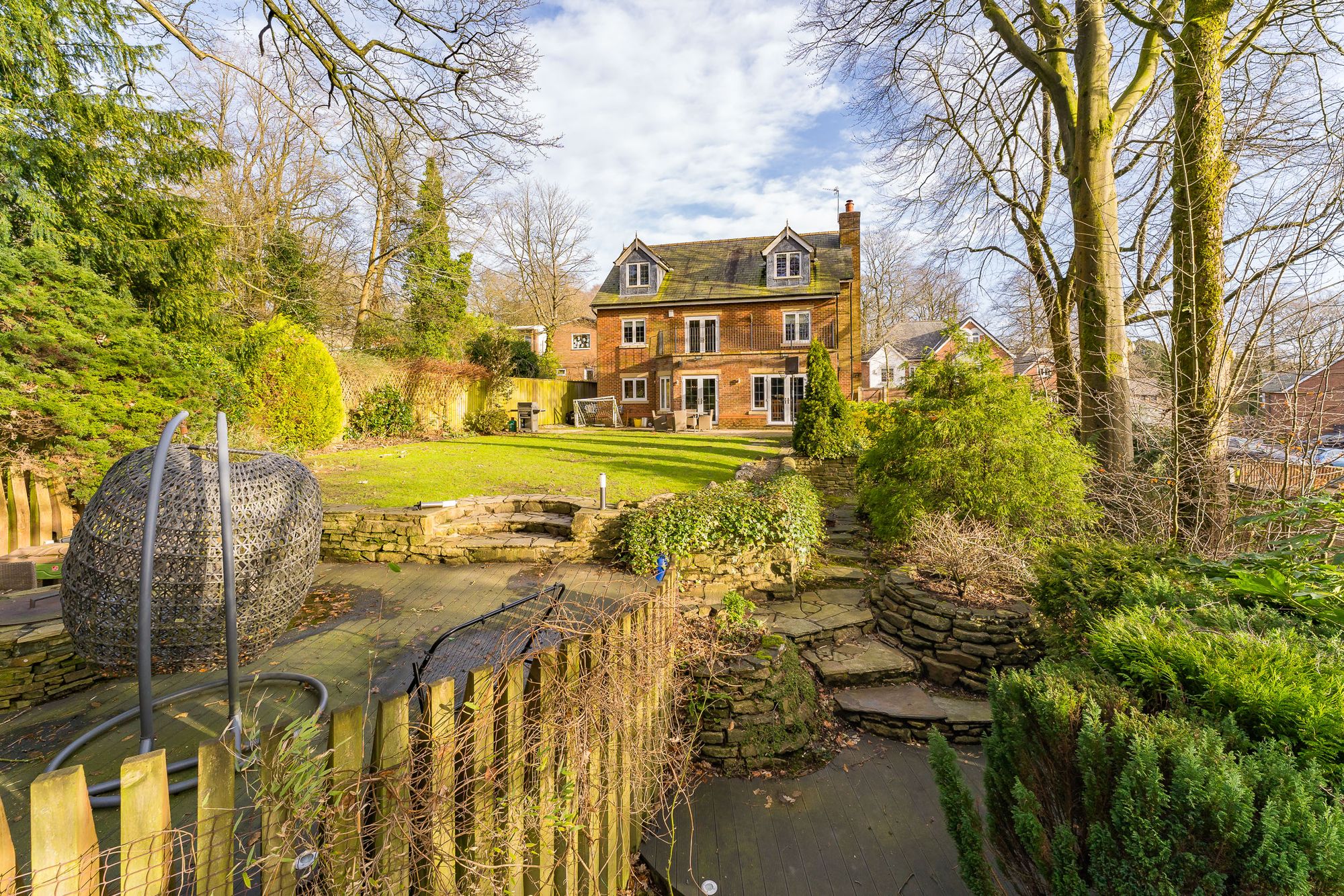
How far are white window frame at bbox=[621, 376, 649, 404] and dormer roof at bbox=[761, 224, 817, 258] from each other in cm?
785

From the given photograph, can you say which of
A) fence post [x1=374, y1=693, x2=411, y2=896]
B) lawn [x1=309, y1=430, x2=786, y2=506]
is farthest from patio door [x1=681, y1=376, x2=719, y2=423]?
fence post [x1=374, y1=693, x2=411, y2=896]

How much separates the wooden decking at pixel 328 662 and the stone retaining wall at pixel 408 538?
6.4 inches

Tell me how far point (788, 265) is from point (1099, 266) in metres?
17.2

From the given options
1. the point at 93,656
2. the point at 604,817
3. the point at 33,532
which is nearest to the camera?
the point at 604,817

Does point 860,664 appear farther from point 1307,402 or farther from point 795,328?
point 795,328

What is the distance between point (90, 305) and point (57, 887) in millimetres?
7937

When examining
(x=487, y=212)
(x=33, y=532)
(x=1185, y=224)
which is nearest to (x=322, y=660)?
(x=33, y=532)

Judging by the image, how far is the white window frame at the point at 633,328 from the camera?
2506 cm

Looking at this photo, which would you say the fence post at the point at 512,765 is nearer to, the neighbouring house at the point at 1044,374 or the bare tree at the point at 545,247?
the neighbouring house at the point at 1044,374

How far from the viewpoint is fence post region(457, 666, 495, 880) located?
5.97 ft

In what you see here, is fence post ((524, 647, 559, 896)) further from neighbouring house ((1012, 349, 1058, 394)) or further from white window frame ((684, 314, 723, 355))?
white window frame ((684, 314, 723, 355))

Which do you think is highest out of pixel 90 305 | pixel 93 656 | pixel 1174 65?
pixel 1174 65

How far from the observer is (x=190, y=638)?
3.09 metres

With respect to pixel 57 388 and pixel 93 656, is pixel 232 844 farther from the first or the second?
pixel 57 388
